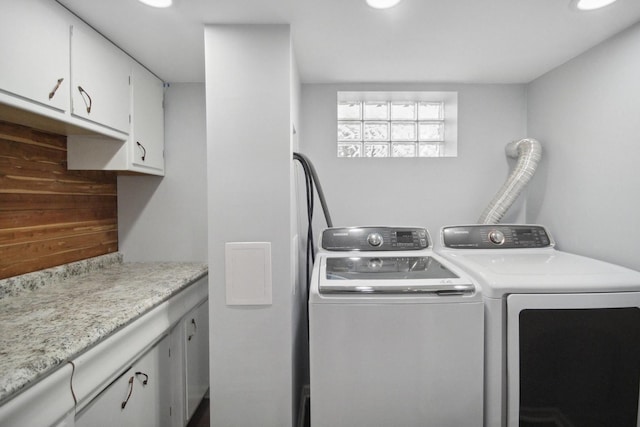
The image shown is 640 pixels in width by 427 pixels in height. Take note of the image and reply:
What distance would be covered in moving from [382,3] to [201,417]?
98.9 inches

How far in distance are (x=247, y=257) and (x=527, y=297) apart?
1244 mm

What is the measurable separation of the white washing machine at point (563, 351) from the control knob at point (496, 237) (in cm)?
62

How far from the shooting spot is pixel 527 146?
7.02 feet

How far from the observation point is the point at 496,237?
1.96m

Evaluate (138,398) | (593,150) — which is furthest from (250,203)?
(593,150)

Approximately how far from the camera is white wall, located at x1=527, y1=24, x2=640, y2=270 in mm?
1586

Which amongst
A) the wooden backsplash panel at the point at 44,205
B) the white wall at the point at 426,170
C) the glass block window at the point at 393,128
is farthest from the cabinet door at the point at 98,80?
the glass block window at the point at 393,128

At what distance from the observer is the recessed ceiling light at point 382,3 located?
4.35 feet

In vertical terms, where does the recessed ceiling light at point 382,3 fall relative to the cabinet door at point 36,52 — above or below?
above

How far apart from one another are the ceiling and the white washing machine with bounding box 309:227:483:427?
1.23 meters

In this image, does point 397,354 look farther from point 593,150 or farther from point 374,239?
point 593,150

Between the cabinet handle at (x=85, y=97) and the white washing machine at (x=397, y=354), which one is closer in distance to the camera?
the white washing machine at (x=397, y=354)

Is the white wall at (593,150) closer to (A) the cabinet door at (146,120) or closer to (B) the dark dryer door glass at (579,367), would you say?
(B) the dark dryer door glass at (579,367)

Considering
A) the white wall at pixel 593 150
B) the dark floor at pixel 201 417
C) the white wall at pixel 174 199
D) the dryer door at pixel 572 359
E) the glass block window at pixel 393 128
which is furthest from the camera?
the glass block window at pixel 393 128
